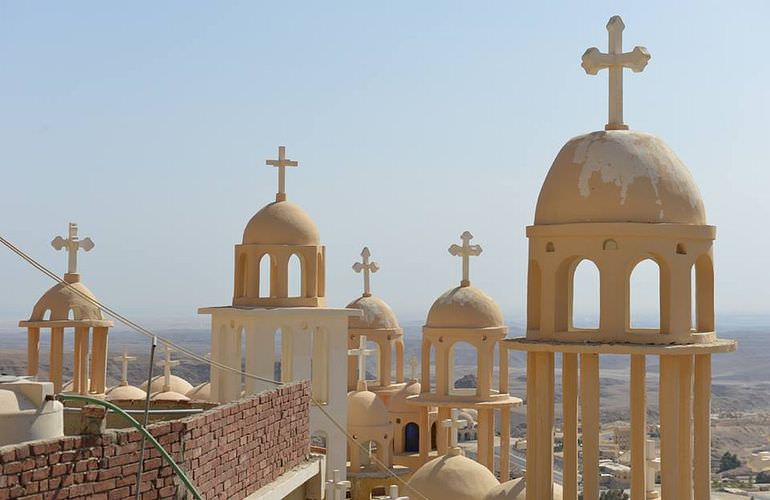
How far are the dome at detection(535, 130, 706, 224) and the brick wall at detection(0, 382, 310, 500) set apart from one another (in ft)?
14.1

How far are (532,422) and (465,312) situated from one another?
36.5 ft

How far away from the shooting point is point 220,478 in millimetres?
10688

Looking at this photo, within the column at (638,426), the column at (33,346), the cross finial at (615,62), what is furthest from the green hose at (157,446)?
the column at (33,346)

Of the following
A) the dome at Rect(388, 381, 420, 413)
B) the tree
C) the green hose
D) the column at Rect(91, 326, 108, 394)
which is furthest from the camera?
the tree

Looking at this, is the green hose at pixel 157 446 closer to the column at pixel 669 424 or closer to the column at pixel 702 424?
the column at pixel 669 424

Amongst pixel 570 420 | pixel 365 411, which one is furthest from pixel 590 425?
pixel 365 411

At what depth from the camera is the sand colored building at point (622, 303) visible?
15188 millimetres

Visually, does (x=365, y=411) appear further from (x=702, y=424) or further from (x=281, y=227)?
(x=702, y=424)

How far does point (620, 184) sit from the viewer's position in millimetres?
15547

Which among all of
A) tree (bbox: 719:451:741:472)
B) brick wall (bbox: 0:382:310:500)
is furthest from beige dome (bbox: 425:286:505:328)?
tree (bbox: 719:451:741:472)

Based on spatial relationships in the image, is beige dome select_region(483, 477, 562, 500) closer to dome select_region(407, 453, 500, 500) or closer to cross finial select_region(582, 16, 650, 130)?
dome select_region(407, 453, 500, 500)

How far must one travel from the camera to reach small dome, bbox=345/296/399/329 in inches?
1215

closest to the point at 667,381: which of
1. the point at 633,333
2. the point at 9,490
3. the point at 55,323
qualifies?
the point at 633,333

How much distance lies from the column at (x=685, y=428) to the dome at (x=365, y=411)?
12.3 meters
